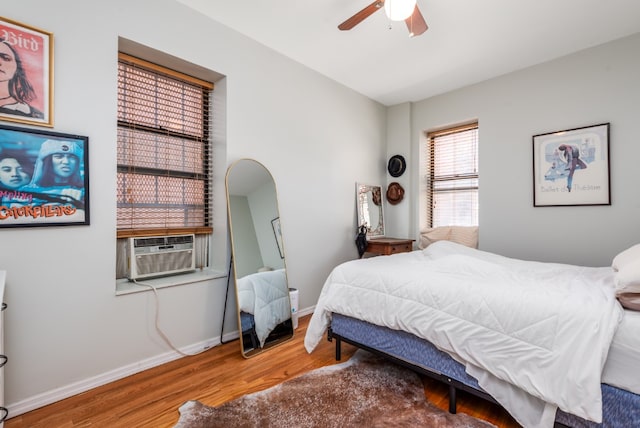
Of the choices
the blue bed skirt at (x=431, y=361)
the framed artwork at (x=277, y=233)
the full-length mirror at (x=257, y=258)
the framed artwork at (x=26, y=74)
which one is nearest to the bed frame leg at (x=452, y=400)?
the blue bed skirt at (x=431, y=361)

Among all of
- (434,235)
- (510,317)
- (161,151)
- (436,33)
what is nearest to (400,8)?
(436,33)

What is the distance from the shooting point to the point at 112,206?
2.05 m

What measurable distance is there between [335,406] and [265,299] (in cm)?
114

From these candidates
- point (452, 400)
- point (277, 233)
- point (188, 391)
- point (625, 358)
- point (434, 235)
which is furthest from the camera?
point (434, 235)

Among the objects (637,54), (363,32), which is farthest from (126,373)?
(637,54)

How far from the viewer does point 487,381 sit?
1.58 metres

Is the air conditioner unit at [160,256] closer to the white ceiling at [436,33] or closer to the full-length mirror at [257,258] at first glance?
the full-length mirror at [257,258]

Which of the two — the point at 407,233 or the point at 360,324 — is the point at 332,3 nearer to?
the point at 360,324

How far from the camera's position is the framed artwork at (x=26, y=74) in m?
1.68

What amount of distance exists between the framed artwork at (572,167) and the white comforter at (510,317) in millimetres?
1007

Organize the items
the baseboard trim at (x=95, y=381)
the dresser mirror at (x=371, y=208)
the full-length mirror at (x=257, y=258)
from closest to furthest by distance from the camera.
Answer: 1. the baseboard trim at (x=95, y=381)
2. the full-length mirror at (x=257, y=258)
3. the dresser mirror at (x=371, y=208)

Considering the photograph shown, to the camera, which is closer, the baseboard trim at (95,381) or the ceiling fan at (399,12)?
the baseboard trim at (95,381)

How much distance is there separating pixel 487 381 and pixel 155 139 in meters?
2.78

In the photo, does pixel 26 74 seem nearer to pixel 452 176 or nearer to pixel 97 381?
pixel 97 381
